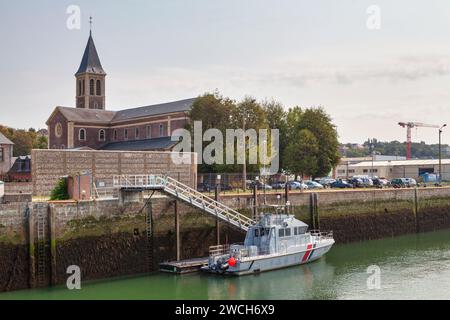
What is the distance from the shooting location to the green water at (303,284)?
31.5 metres

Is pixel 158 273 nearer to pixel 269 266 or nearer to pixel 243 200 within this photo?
pixel 269 266

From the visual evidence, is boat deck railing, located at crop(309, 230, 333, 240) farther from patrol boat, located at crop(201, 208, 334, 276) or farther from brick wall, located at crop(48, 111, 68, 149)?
brick wall, located at crop(48, 111, 68, 149)

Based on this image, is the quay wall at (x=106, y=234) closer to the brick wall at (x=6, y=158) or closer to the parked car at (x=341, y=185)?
the parked car at (x=341, y=185)

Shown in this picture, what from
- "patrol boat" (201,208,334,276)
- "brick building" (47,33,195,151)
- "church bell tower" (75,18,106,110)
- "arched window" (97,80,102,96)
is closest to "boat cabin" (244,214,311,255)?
"patrol boat" (201,208,334,276)

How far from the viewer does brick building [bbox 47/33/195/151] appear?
86875 millimetres

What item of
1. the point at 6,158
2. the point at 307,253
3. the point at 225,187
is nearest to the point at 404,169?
the point at 225,187

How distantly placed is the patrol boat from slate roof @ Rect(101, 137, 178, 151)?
3927 cm

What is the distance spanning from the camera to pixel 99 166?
5469cm

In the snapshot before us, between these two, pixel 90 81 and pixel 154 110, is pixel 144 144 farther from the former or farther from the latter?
pixel 90 81

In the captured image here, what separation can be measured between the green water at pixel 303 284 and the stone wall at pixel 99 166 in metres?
16.0

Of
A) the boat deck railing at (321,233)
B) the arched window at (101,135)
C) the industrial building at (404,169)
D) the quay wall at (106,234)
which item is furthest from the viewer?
the industrial building at (404,169)

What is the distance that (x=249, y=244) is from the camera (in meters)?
38.2

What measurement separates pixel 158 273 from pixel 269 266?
6952 millimetres

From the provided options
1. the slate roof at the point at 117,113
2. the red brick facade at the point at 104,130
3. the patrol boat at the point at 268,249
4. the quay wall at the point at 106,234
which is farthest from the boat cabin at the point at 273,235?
the red brick facade at the point at 104,130
